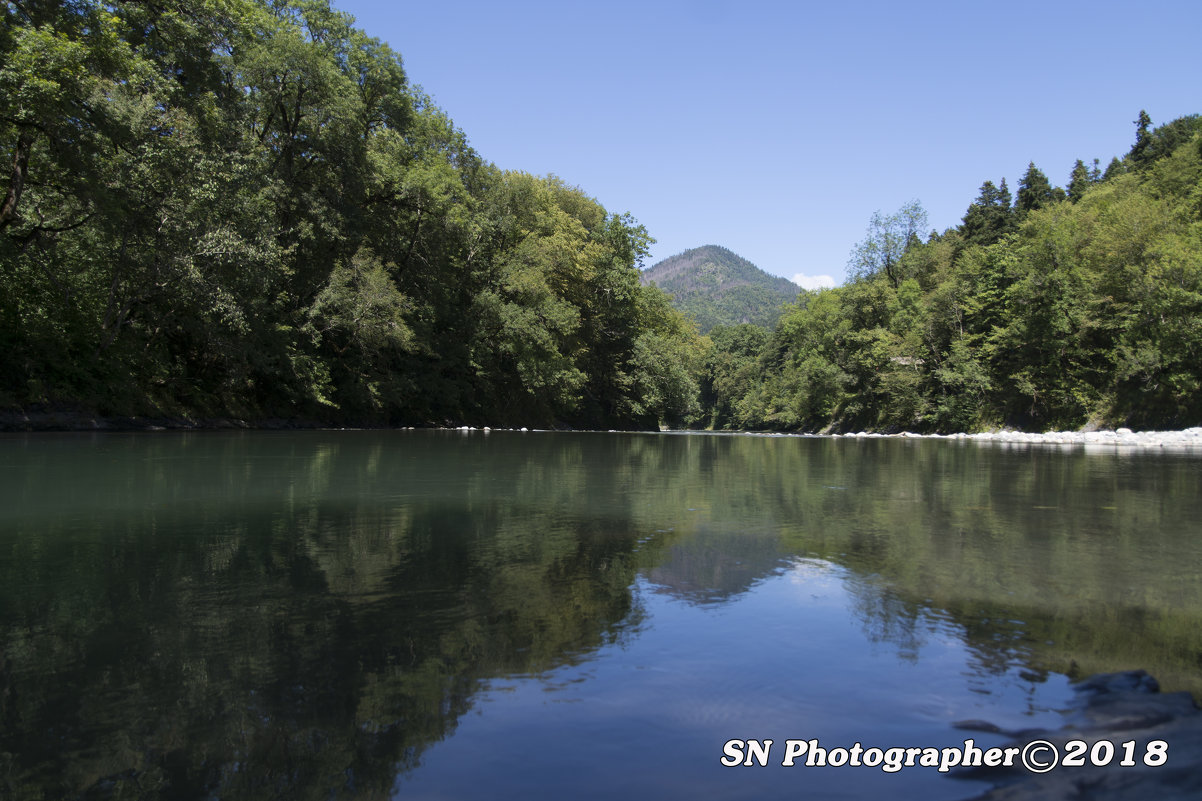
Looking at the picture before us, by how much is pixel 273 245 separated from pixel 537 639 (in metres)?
28.0

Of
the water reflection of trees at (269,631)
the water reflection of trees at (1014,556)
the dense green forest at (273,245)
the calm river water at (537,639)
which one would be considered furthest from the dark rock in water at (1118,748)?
the dense green forest at (273,245)

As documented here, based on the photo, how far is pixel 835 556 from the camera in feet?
21.5

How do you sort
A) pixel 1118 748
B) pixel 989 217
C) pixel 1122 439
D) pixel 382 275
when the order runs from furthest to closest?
1. pixel 989 217
2. pixel 1122 439
3. pixel 382 275
4. pixel 1118 748

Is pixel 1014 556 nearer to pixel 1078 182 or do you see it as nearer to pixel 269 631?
pixel 269 631

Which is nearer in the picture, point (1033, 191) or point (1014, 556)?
point (1014, 556)

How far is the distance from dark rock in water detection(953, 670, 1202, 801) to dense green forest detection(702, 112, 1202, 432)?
47.4m

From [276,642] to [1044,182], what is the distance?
89984mm

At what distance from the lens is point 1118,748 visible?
2936 millimetres

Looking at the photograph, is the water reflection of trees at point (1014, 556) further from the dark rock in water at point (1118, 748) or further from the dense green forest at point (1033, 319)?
the dense green forest at point (1033, 319)

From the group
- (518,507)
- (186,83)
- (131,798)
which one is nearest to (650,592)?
(131,798)

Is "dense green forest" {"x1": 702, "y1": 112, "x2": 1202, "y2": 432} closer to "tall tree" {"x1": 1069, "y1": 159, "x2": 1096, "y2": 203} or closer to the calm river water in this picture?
"tall tree" {"x1": 1069, "y1": 159, "x2": 1096, "y2": 203}

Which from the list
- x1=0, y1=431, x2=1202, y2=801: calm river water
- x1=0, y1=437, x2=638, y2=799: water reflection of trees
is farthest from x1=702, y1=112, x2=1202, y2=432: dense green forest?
x1=0, y1=437, x2=638, y2=799: water reflection of trees

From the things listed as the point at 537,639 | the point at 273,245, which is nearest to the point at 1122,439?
the point at 273,245

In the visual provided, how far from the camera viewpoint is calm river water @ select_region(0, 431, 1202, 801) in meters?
2.71
